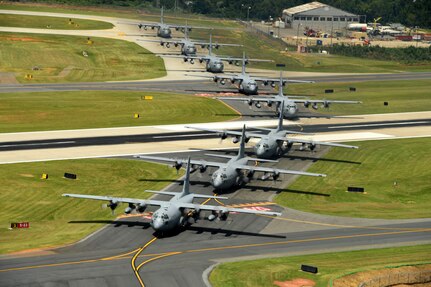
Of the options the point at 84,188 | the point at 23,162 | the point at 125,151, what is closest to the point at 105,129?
the point at 125,151

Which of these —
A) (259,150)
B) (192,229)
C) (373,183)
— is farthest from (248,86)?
(192,229)

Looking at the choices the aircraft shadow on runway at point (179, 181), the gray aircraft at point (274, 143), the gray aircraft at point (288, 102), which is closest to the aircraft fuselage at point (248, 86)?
the gray aircraft at point (288, 102)

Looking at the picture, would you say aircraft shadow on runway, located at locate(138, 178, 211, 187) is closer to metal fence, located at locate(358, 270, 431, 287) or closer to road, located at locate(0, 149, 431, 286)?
road, located at locate(0, 149, 431, 286)

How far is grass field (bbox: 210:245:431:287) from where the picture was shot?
260 ft

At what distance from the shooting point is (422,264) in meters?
85.9

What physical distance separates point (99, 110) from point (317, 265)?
91.5 meters

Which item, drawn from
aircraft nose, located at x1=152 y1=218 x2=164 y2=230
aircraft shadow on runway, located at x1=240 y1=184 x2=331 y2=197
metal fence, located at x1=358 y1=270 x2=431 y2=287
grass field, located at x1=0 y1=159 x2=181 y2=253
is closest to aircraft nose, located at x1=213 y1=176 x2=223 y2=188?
aircraft shadow on runway, located at x1=240 y1=184 x2=331 y2=197

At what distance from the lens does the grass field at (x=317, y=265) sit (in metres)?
79.4

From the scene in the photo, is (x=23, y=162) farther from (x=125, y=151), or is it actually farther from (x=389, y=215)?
(x=389, y=215)

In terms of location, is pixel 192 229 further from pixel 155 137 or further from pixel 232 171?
pixel 155 137

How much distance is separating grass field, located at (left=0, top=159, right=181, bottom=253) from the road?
306 centimetres

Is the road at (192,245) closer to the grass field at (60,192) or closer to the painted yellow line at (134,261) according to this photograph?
the painted yellow line at (134,261)

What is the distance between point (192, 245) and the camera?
89.1 meters

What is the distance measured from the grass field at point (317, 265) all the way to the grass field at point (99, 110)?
74.4 metres
